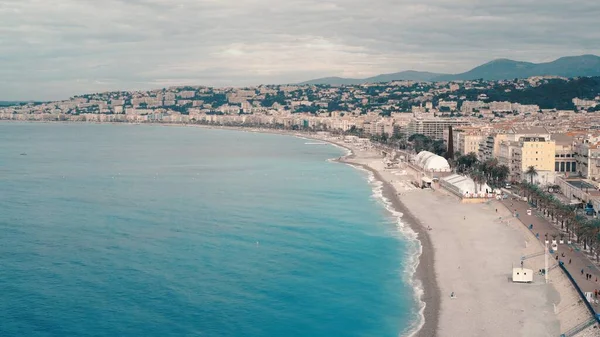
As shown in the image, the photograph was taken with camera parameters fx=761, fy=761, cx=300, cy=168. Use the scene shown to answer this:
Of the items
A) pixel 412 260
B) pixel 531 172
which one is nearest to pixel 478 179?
pixel 531 172

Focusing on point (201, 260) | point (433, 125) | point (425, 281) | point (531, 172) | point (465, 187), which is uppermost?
point (433, 125)

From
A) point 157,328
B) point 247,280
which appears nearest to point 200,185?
point 247,280

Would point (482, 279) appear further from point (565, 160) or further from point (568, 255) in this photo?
point (565, 160)

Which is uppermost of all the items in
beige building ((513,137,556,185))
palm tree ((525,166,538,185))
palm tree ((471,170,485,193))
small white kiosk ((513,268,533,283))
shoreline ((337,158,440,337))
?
beige building ((513,137,556,185))

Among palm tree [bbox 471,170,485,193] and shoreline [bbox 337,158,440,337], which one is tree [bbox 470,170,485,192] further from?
shoreline [bbox 337,158,440,337]

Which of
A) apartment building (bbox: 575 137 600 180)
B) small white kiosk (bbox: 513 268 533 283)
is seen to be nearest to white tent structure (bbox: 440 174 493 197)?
apartment building (bbox: 575 137 600 180)
